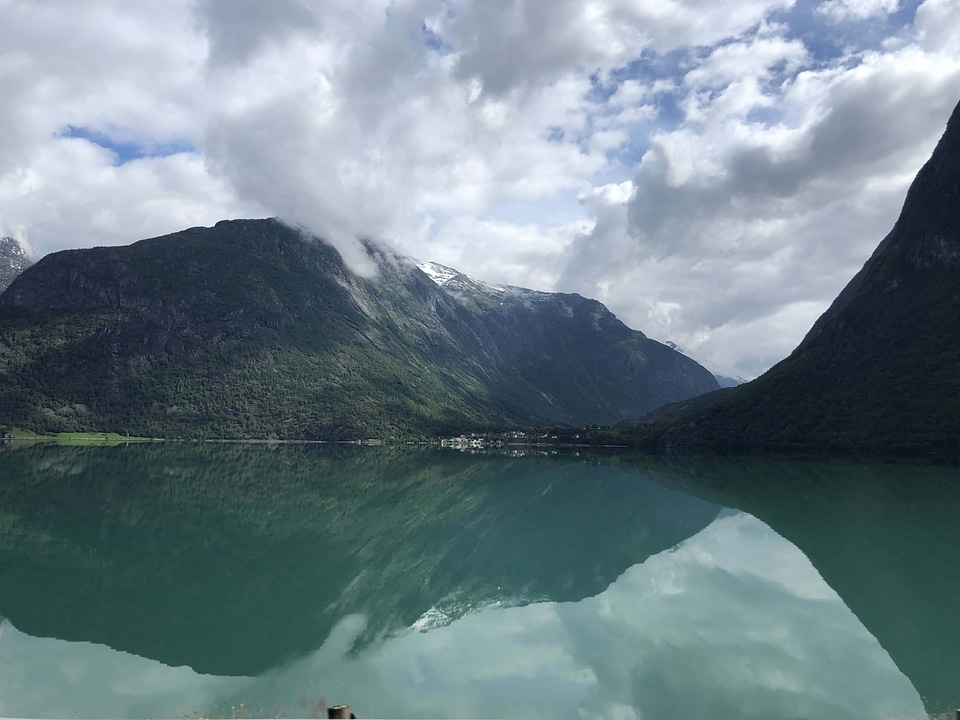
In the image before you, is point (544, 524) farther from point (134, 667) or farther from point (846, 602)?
point (134, 667)

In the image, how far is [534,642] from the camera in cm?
2278

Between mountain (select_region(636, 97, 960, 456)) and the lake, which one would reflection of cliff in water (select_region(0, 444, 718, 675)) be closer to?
the lake

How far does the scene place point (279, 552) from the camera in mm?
36781

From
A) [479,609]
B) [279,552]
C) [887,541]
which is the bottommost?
[887,541]

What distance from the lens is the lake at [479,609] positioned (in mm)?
17609

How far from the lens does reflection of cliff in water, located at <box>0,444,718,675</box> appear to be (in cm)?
2345

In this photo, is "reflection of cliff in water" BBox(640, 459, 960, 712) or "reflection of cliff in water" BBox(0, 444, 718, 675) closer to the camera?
"reflection of cliff in water" BBox(640, 459, 960, 712)

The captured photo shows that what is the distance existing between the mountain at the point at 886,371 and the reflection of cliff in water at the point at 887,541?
27.9m

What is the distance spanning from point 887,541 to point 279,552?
38.5 metres

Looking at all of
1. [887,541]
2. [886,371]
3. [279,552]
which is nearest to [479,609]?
[279,552]

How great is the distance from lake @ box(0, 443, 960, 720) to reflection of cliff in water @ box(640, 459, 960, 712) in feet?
0.64

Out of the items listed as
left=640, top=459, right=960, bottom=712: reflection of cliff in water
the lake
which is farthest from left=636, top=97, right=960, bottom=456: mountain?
the lake

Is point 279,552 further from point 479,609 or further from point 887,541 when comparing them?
point 887,541

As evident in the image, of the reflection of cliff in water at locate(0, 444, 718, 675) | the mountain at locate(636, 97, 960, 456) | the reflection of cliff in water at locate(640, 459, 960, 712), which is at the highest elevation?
the mountain at locate(636, 97, 960, 456)
